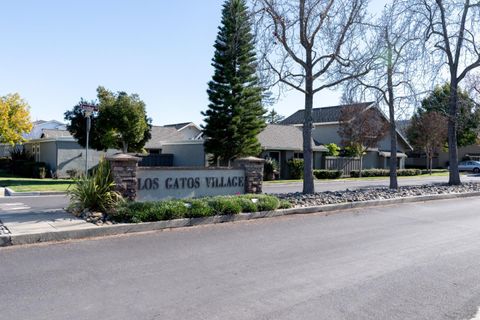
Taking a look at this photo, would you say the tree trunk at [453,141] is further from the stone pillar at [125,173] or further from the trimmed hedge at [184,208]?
the stone pillar at [125,173]

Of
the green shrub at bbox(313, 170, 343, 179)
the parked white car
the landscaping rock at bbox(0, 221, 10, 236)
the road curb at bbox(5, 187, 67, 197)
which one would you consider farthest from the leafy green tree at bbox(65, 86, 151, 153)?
Answer: the parked white car

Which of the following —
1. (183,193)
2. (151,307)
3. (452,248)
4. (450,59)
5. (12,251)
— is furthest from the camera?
(450,59)

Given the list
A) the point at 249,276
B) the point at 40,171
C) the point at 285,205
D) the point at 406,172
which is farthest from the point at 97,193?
→ the point at 406,172

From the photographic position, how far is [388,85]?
1833 centimetres

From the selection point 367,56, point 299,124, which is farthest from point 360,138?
point 367,56

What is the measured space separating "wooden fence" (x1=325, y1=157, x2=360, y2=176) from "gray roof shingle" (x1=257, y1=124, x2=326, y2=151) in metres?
1.51

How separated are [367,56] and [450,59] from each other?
9983mm

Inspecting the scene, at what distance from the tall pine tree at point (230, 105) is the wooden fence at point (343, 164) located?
942 cm

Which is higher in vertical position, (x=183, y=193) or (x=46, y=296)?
(x=183, y=193)

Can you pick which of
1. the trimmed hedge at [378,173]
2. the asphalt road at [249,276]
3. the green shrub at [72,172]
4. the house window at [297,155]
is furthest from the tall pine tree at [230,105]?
the asphalt road at [249,276]

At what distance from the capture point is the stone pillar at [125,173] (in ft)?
→ 34.1

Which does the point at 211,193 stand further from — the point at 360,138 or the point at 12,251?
the point at 360,138

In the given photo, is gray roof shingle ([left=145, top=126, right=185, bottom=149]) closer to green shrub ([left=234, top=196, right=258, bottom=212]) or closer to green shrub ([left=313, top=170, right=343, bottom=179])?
green shrub ([left=313, top=170, right=343, bottom=179])

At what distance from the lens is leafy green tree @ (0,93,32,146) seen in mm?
32000
